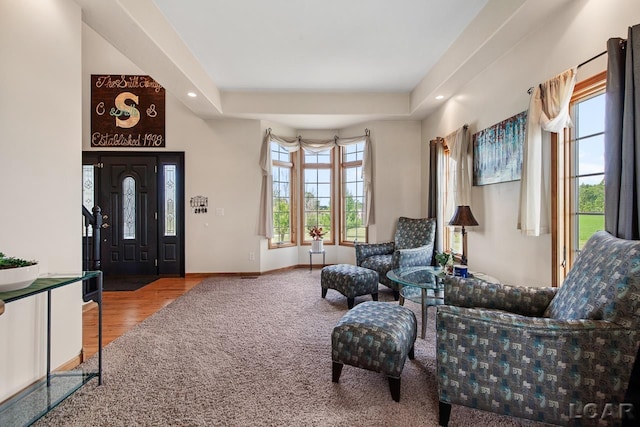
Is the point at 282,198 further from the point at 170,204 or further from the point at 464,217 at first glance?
the point at 464,217

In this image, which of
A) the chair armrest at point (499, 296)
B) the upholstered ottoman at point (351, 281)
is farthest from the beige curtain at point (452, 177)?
the chair armrest at point (499, 296)

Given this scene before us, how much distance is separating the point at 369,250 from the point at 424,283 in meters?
1.90

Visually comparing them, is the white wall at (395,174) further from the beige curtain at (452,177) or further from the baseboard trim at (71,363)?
the baseboard trim at (71,363)

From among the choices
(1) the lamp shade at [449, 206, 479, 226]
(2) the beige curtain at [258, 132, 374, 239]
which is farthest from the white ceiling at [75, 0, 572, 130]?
(1) the lamp shade at [449, 206, 479, 226]

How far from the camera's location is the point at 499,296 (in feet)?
6.72

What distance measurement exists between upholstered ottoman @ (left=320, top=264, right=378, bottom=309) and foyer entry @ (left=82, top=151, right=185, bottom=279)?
9.79 feet

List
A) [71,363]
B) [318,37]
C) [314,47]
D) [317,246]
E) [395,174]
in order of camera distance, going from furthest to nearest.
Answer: [317,246], [395,174], [314,47], [318,37], [71,363]

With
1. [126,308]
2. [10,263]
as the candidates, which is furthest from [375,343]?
[126,308]

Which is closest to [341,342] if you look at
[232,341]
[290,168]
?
[232,341]

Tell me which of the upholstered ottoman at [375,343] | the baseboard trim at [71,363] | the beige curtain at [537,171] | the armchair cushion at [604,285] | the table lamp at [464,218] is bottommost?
the baseboard trim at [71,363]

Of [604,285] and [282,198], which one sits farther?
[282,198]

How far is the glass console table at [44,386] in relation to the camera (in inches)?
63.9

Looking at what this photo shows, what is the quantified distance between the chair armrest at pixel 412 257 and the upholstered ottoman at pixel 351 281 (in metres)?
0.32

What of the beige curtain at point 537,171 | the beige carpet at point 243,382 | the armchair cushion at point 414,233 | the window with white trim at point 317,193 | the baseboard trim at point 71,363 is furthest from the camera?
the window with white trim at point 317,193
